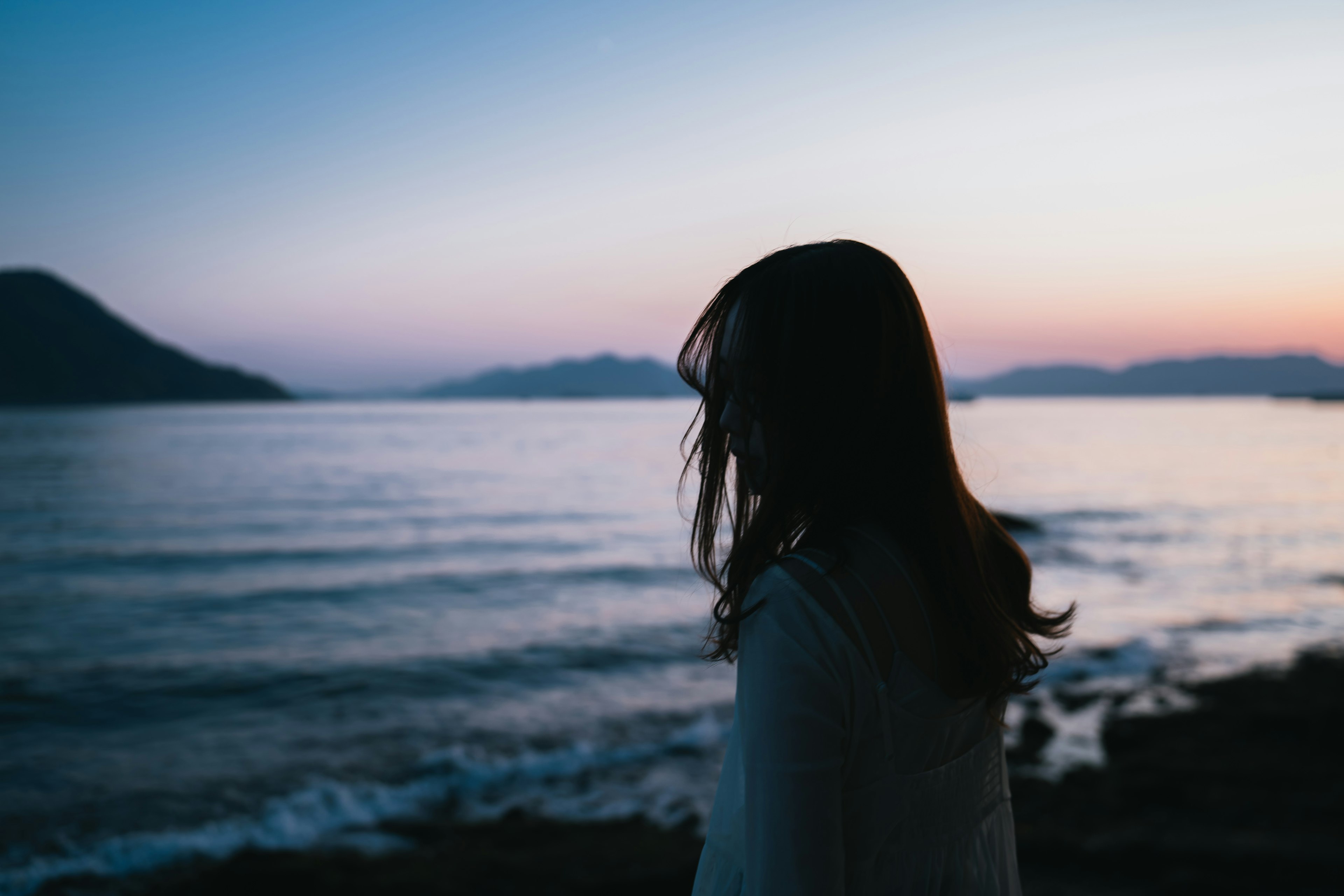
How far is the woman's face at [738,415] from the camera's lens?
123cm

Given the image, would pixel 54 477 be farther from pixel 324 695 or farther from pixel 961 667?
pixel 961 667

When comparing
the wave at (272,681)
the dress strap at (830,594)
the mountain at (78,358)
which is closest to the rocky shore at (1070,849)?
the wave at (272,681)

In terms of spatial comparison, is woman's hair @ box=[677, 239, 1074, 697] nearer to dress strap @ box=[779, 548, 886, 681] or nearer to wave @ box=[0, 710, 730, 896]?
dress strap @ box=[779, 548, 886, 681]

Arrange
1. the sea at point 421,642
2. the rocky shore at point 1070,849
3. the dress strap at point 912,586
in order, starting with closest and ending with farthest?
the dress strap at point 912,586
the rocky shore at point 1070,849
the sea at point 421,642

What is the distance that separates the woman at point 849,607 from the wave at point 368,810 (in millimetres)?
5711

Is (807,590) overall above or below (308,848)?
above

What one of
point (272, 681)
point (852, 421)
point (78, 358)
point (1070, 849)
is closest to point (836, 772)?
point (852, 421)

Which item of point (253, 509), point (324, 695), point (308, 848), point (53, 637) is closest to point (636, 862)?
point (308, 848)

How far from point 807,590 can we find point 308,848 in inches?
258

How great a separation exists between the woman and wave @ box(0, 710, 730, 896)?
18.7ft

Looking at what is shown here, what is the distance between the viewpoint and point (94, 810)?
656 cm

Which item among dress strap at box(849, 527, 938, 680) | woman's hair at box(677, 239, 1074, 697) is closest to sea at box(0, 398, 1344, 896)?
woman's hair at box(677, 239, 1074, 697)

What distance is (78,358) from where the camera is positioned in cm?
15150

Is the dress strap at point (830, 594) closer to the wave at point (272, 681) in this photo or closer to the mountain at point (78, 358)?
the wave at point (272, 681)
